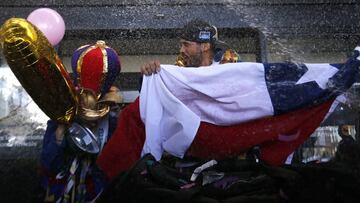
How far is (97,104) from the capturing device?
93.5 inches

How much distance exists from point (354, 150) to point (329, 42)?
5.75 feet

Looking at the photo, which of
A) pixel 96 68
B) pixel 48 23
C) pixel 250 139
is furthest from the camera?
pixel 48 23

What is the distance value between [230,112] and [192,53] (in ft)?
1.71

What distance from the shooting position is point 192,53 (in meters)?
2.59

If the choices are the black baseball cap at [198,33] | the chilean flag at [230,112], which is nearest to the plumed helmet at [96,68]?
the chilean flag at [230,112]

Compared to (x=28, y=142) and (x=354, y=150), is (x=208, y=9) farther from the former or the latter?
(x=354, y=150)

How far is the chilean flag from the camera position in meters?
2.11

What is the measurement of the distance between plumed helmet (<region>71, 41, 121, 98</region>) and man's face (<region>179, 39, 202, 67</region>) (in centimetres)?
32

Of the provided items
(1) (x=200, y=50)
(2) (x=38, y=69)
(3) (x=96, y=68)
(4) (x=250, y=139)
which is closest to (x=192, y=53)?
(1) (x=200, y=50)

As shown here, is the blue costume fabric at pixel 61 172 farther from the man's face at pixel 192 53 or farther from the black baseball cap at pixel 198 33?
the black baseball cap at pixel 198 33

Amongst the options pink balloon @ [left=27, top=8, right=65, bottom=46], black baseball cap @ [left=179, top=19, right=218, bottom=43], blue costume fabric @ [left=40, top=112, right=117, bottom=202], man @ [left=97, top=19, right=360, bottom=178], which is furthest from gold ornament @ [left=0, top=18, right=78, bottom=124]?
pink balloon @ [left=27, top=8, right=65, bottom=46]

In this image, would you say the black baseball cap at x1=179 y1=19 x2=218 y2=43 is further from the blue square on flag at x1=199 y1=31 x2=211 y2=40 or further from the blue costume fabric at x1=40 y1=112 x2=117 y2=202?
the blue costume fabric at x1=40 y1=112 x2=117 y2=202

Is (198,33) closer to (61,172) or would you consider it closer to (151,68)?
(151,68)

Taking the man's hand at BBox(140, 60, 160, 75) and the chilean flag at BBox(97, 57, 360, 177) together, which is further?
the man's hand at BBox(140, 60, 160, 75)
